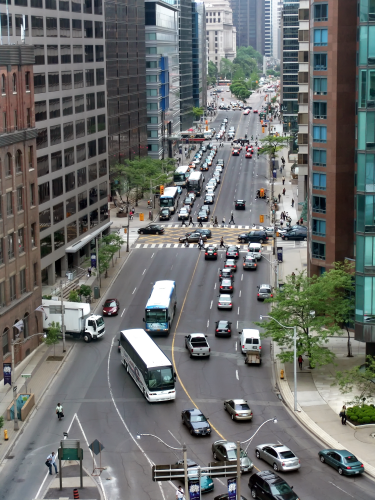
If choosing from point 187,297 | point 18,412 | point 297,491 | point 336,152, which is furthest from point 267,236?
point 297,491

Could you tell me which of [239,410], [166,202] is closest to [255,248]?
[166,202]

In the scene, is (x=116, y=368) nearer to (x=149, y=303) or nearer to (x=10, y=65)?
(x=149, y=303)

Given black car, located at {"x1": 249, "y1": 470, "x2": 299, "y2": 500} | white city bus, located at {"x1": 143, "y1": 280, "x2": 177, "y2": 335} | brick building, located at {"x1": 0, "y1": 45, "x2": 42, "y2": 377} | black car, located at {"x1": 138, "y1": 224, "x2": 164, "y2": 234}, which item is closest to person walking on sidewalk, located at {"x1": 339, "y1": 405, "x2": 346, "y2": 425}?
black car, located at {"x1": 249, "y1": 470, "x2": 299, "y2": 500}

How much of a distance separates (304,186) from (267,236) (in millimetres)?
23364

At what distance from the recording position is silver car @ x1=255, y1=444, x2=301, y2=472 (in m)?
49.9

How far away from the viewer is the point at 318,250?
270ft

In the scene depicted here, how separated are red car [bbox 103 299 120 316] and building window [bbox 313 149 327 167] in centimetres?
2489

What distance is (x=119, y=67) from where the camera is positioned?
463ft

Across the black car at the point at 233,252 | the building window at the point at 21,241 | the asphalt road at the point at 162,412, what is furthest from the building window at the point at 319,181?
the building window at the point at 21,241

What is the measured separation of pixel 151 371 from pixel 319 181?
29632mm

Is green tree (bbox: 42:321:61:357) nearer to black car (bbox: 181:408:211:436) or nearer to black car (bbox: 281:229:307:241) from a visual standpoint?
black car (bbox: 181:408:211:436)

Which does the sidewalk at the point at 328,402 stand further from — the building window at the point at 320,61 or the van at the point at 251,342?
the building window at the point at 320,61

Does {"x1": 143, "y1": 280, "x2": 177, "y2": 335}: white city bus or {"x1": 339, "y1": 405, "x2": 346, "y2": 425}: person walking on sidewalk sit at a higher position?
{"x1": 143, "y1": 280, "x2": 177, "y2": 335}: white city bus

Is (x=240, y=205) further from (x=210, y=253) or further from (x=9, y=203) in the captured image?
(x=9, y=203)
